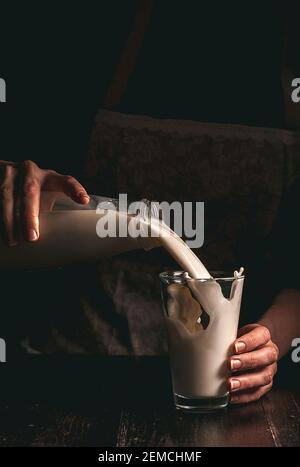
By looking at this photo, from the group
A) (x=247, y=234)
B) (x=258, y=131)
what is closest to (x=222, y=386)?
(x=247, y=234)

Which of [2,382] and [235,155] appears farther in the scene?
[235,155]

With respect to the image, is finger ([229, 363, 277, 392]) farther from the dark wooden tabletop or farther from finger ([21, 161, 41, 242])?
finger ([21, 161, 41, 242])

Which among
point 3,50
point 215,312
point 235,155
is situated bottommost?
point 215,312

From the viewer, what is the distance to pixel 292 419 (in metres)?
1.15

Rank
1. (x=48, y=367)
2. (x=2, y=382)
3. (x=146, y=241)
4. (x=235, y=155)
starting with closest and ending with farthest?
(x=146, y=241), (x=2, y=382), (x=48, y=367), (x=235, y=155)

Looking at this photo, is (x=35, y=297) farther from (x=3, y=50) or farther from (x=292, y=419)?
(x=292, y=419)

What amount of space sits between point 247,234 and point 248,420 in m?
0.76

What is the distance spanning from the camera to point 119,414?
3.83 feet

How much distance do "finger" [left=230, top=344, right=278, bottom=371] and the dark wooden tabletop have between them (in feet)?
0.20

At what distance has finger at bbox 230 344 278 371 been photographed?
120 centimetres

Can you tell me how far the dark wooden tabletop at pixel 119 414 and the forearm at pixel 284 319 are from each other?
0.54 feet

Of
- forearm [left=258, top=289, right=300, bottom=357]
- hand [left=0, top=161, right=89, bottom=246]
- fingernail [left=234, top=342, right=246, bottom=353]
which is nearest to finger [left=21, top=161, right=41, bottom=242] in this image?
hand [left=0, top=161, right=89, bottom=246]

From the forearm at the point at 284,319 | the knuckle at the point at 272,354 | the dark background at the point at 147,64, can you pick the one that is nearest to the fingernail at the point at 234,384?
the knuckle at the point at 272,354

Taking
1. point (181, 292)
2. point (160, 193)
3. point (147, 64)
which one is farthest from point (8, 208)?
point (147, 64)
